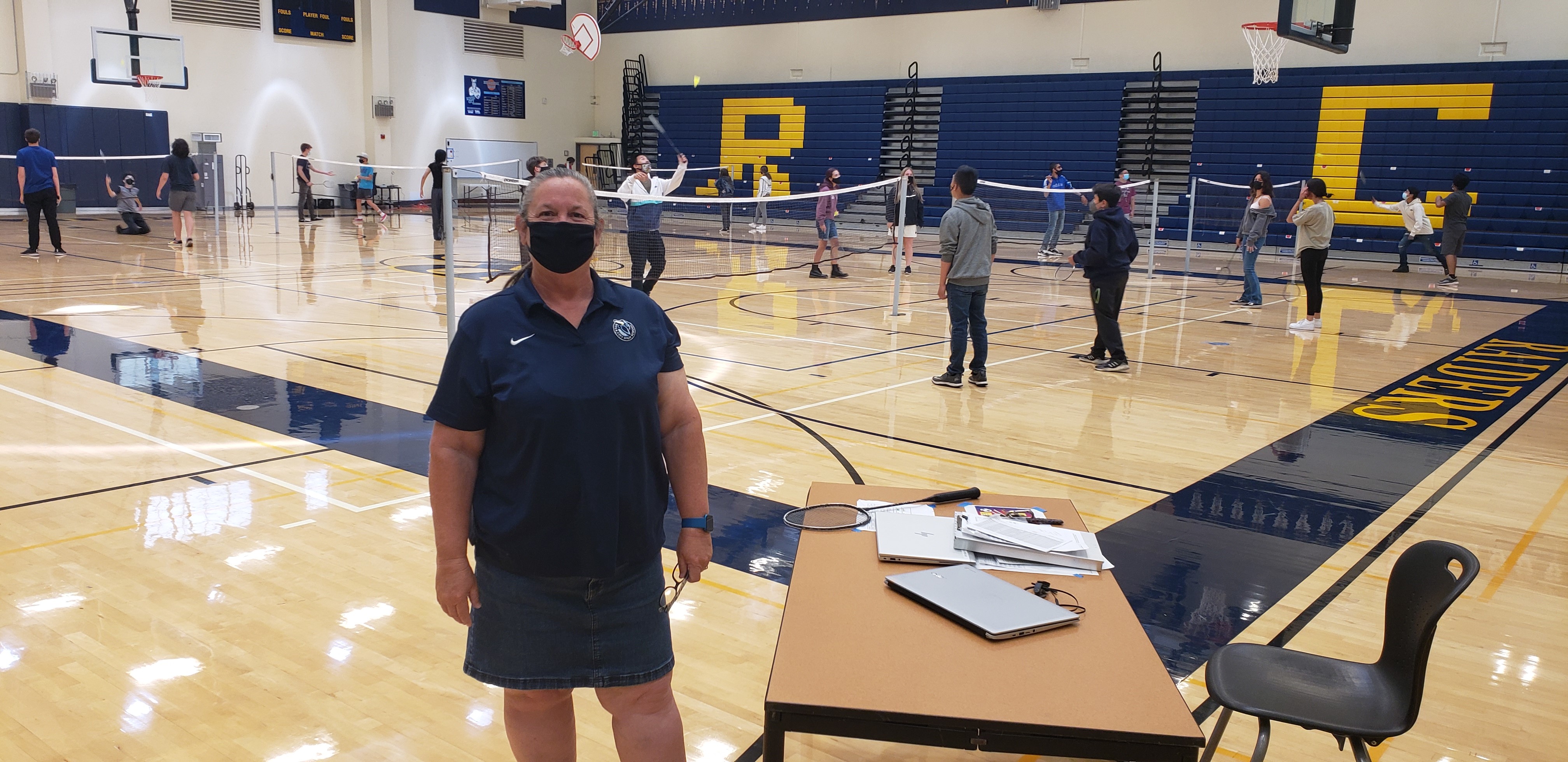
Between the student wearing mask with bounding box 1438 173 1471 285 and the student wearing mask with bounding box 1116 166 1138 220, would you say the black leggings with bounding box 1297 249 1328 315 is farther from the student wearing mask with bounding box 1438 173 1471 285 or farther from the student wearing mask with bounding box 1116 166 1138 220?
the student wearing mask with bounding box 1438 173 1471 285

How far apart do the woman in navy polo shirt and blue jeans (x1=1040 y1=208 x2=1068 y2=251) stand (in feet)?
57.6

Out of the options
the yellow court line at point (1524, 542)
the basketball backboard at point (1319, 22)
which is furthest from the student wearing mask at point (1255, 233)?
the yellow court line at point (1524, 542)

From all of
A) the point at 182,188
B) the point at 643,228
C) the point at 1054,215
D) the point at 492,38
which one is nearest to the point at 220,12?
the point at 492,38

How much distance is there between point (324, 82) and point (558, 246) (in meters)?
28.5

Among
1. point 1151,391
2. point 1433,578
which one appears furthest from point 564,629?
point 1151,391

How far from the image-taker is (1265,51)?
20.6 meters

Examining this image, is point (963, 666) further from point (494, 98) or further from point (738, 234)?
point (494, 98)

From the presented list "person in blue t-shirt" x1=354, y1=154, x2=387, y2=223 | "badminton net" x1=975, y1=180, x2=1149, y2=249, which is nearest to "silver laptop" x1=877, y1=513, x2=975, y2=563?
"badminton net" x1=975, y1=180, x2=1149, y2=249

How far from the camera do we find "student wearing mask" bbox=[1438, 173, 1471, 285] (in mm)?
17547

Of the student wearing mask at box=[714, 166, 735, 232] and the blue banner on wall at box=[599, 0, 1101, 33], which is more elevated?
the blue banner on wall at box=[599, 0, 1101, 33]

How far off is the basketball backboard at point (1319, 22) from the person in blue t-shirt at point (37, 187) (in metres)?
16.3

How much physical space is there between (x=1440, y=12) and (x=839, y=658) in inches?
880

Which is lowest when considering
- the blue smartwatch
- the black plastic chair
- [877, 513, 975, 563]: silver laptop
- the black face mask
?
the black plastic chair

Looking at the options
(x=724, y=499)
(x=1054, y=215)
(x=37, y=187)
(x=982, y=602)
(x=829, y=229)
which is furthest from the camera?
(x=1054, y=215)
